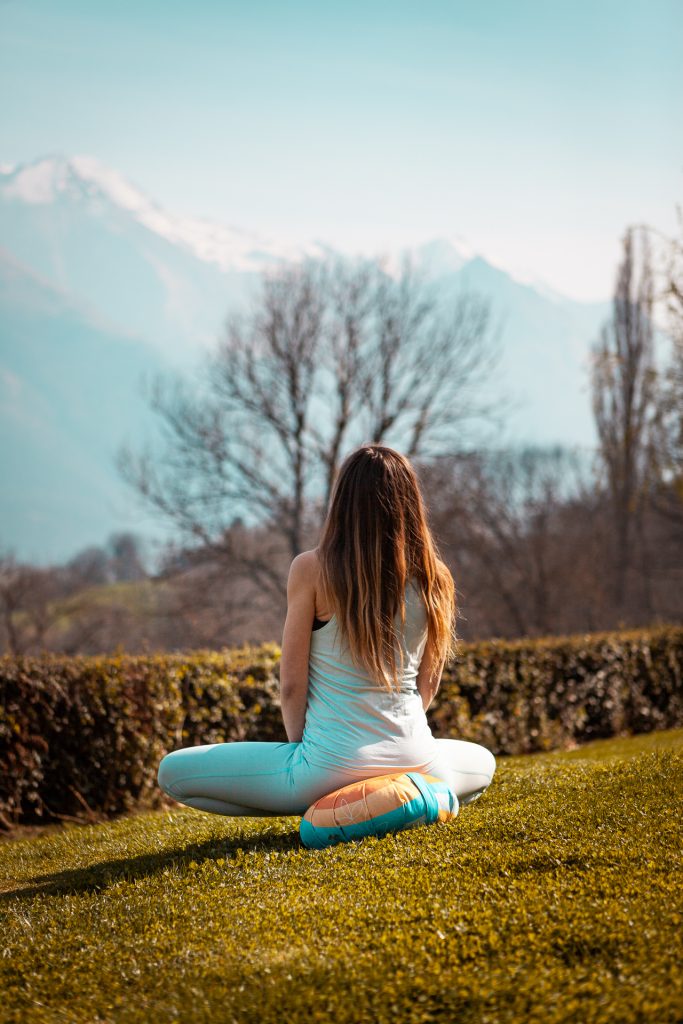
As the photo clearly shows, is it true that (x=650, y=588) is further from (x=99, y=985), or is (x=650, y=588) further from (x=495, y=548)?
(x=99, y=985)

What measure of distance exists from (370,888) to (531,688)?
7.27 m

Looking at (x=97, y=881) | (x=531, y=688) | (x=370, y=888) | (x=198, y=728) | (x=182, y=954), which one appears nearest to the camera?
(x=182, y=954)

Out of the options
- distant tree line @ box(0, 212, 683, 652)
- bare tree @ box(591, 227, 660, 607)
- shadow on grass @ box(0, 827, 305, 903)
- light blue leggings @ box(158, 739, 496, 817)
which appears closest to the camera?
shadow on grass @ box(0, 827, 305, 903)

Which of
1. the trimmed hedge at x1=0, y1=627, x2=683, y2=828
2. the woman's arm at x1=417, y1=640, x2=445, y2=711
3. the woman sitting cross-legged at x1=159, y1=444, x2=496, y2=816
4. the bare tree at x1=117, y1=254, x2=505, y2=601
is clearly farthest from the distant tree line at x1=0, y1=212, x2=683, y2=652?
the woman sitting cross-legged at x1=159, y1=444, x2=496, y2=816

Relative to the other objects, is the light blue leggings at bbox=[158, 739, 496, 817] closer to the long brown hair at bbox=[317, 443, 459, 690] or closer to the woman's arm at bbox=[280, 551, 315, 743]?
the woman's arm at bbox=[280, 551, 315, 743]

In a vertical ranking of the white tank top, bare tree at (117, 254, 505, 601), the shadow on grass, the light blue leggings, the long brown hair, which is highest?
bare tree at (117, 254, 505, 601)

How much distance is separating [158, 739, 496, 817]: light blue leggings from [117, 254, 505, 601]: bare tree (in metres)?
19.6

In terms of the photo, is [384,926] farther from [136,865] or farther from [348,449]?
[348,449]

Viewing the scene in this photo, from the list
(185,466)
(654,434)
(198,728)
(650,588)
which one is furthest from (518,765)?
(650,588)

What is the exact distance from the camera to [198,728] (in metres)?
7.46

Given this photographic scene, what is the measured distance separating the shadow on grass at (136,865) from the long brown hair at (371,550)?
0.90 metres

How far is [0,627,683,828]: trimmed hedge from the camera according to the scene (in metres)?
6.71

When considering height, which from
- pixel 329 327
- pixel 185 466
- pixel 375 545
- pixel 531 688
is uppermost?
pixel 329 327

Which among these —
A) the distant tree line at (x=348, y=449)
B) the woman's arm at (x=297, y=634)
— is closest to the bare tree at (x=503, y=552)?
the distant tree line at (x=348, y=449)
